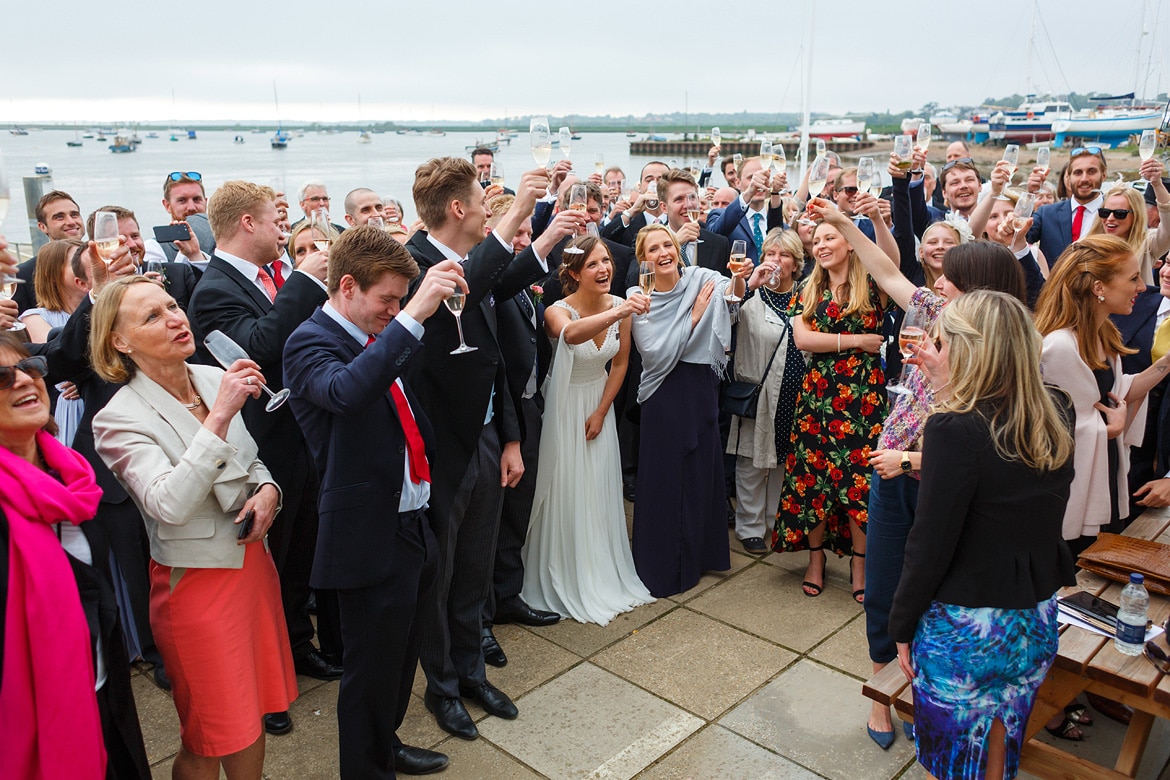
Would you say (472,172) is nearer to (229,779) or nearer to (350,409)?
(350,409)

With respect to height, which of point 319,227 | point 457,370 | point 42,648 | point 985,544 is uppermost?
point 319,227

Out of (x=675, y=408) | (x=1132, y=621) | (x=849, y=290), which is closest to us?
(x=1132, y=621)

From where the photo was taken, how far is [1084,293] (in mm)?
3496

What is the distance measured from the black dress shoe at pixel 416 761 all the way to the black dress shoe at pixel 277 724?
602 millimetres

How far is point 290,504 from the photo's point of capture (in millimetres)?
3871

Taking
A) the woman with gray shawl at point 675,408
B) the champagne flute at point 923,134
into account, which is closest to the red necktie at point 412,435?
the woman with gray shawl at point 675,408

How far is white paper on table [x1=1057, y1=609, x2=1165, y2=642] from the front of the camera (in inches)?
117

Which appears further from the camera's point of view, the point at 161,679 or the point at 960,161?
the point at 960,161

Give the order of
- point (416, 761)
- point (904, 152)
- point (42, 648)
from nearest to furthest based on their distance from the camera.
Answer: point (42, 648), point (416, 761), point (904, 152)

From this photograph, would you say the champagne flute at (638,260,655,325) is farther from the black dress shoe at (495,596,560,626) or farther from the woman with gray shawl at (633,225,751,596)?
the black dress shoe at (495,596,560,626)

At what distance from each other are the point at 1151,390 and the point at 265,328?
4.84 meters

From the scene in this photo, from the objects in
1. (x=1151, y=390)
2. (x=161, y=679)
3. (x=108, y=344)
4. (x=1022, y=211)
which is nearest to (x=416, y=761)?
(x=161, y=679)

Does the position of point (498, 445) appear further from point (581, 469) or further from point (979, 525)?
point (979, 525)

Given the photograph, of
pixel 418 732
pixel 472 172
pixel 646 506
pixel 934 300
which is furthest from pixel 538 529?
pixel 934 300
